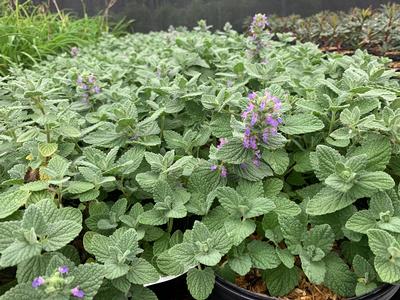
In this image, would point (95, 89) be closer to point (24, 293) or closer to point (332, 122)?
point (332, 122)

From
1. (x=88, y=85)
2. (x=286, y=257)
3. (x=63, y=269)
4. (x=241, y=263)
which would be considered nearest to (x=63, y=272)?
(x=63, y=269)

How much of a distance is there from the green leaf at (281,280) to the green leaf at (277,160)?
27cm

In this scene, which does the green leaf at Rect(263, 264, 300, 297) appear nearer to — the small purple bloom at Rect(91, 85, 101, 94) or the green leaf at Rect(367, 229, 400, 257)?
the green leaf at Rect(367, 229, 400, 257)

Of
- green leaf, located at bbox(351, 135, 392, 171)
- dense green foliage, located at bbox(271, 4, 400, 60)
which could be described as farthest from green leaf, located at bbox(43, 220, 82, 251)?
dense green foliage, located at bbox(271, 4, 400, 60)

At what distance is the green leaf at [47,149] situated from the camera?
130 centimetres

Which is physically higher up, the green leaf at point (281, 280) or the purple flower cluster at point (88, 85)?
the purple flower cluster at point (88, 85)

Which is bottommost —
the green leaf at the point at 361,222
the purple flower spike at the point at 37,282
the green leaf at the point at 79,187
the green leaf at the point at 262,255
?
the green leaf at the point at 262,255

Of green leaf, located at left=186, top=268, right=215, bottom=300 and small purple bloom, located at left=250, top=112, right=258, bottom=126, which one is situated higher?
small purple bloom, located at left=250, top=112, right=258, bottom=126

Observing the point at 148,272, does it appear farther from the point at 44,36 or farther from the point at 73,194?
the point at 44,36

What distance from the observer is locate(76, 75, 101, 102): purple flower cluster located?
6.03 ft

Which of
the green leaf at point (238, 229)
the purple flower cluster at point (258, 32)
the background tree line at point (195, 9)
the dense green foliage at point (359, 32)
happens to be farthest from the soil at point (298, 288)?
the background tree line at point (195, 9)

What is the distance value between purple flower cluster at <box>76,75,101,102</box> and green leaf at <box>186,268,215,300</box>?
3.43 ft

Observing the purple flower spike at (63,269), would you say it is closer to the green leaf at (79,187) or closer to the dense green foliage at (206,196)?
the dense green foliage at (206,196)

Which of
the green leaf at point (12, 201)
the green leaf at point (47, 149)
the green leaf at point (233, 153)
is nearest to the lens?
the green leaf at point (12, 201)
